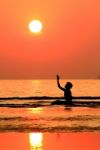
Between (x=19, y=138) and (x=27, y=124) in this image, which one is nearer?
(x=19, y=138)

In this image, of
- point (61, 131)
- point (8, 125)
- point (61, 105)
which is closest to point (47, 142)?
point (61, 131)

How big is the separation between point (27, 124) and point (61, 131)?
287 centimetres

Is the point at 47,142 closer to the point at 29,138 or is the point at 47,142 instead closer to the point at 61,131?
the point at 29,138

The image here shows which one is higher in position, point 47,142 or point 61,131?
point 61,131

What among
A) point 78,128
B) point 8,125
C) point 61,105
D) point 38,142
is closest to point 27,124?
point 8,125

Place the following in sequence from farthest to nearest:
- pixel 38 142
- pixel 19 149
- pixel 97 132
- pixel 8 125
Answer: pixel 8 125
pixel 97 132
pixel 38 142
pixel 19 149

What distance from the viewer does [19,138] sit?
14.7 metres

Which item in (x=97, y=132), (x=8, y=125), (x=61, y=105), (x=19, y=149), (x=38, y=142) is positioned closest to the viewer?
(x=19, y=149)

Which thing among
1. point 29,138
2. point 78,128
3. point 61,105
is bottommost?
point 29,138

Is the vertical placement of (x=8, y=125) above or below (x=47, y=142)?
above

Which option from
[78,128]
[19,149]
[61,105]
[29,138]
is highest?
[61,105]

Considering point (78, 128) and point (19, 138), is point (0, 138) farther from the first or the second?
point (78, 128)

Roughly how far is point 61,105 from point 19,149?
1894cm

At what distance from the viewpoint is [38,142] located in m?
13.7
